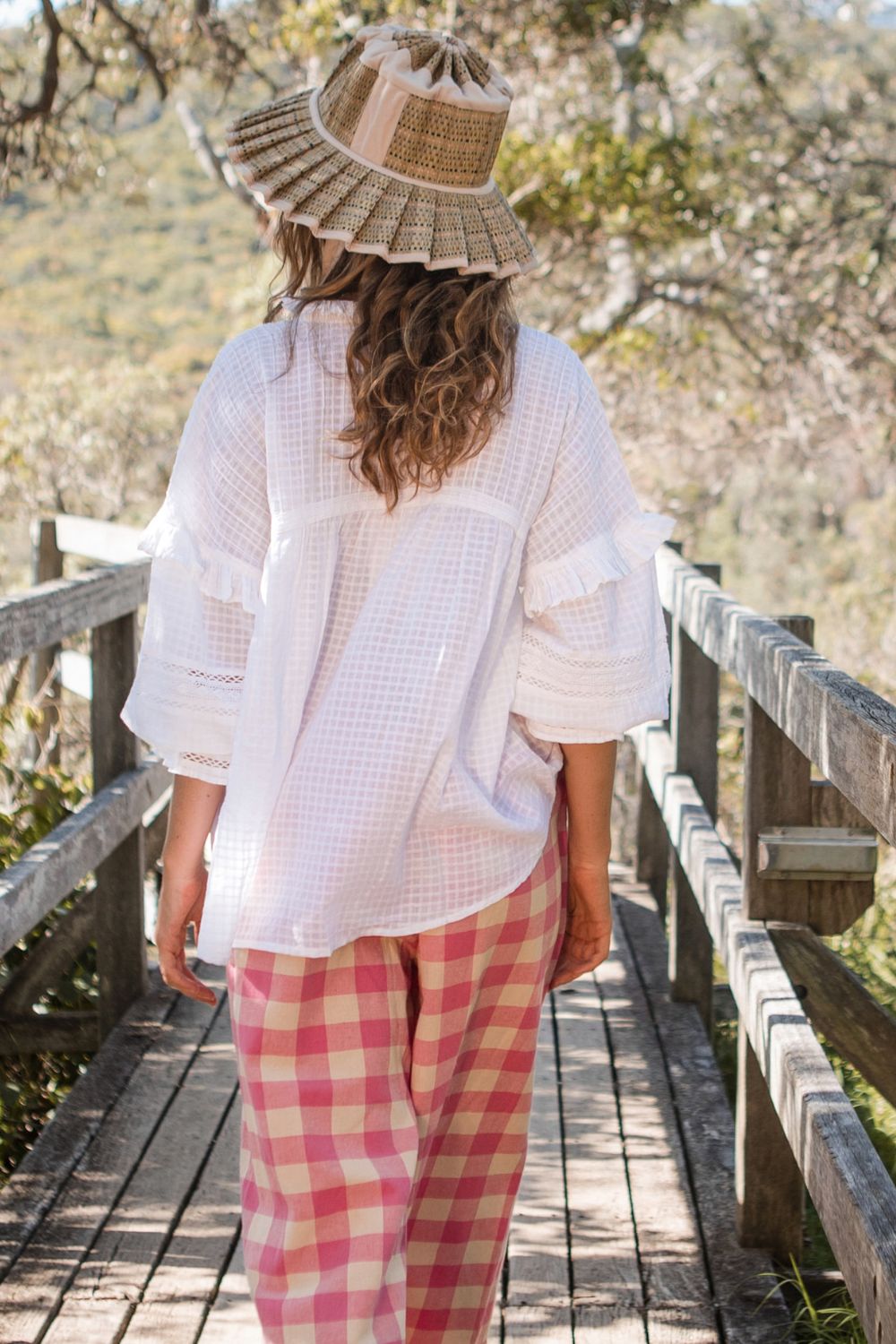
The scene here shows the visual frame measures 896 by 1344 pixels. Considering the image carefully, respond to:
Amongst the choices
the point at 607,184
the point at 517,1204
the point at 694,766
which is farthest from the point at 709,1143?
the point at 607,184

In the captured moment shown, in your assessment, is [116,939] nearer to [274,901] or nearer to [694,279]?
[274,901]

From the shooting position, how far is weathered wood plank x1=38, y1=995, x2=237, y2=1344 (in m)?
2.35

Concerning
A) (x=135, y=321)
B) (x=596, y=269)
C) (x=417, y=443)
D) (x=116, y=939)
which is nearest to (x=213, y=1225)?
(x=116, y=939)

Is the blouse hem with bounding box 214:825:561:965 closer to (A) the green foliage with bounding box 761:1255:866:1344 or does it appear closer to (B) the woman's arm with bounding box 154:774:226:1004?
(B) the woman's arm with bounding box 154:774:226:1004

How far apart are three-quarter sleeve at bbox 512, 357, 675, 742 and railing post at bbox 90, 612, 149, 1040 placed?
1.78 m

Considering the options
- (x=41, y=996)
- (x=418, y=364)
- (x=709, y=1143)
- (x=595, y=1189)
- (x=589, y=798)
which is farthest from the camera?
(x=41, y=996)

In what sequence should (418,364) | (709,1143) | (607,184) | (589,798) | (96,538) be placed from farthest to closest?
(607,184)
(96,538)
(709,1143)
(589,798)
(418,364)

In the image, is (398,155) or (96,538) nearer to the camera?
(398,155)

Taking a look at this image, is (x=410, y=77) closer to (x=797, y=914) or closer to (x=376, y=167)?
(x=376, y=167)

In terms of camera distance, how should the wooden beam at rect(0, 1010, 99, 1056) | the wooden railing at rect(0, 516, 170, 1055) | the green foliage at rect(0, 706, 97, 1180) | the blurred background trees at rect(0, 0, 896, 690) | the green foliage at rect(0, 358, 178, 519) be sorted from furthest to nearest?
the green foliage at rect(0, 358, 178, 519)
the blurred background trees at rect(0, 0, 896, 690)
the wooden beam at rect(0, 1010, 99, 1056)
the green foliage at rect(0, 706, 97, 1180)
the wooden railing at rect(0, 516, 170, 1055)

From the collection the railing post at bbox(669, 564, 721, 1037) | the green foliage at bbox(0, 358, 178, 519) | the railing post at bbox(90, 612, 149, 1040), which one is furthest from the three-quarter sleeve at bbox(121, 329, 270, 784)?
the green foliage at bbox(0, 358, 178, 519)

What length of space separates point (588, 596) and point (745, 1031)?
3.42ft

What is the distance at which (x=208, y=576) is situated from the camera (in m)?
1.67

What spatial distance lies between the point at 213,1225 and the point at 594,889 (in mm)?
1132
